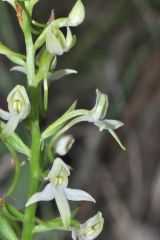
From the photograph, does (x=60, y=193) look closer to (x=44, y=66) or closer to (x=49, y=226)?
(x=49, y=226)

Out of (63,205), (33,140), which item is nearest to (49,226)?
(63,205)

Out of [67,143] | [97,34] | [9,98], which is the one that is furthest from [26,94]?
[97,34]

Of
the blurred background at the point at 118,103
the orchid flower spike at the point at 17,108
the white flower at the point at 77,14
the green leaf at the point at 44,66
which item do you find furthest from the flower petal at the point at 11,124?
the blurred background at the point at 118,103

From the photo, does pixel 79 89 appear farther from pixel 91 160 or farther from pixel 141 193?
pixel 141 193

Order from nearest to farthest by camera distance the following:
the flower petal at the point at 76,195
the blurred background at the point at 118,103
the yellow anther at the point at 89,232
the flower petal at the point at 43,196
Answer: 1. the flower petal at the point at 43,196
2. the flower petal at the point at 76,195
3. the yellow anther at the point at 89,232
4. the blurred background at the point at 118,103

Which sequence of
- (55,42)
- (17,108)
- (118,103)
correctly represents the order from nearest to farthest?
(55,42) < (17,108) < (118,103)

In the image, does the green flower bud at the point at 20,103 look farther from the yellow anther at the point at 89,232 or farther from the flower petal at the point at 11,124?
the yellow anther at the point at 89,232

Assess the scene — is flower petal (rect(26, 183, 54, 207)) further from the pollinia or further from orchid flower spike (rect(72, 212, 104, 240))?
orchid flower spike (rect(72, 212, 104, 240))
